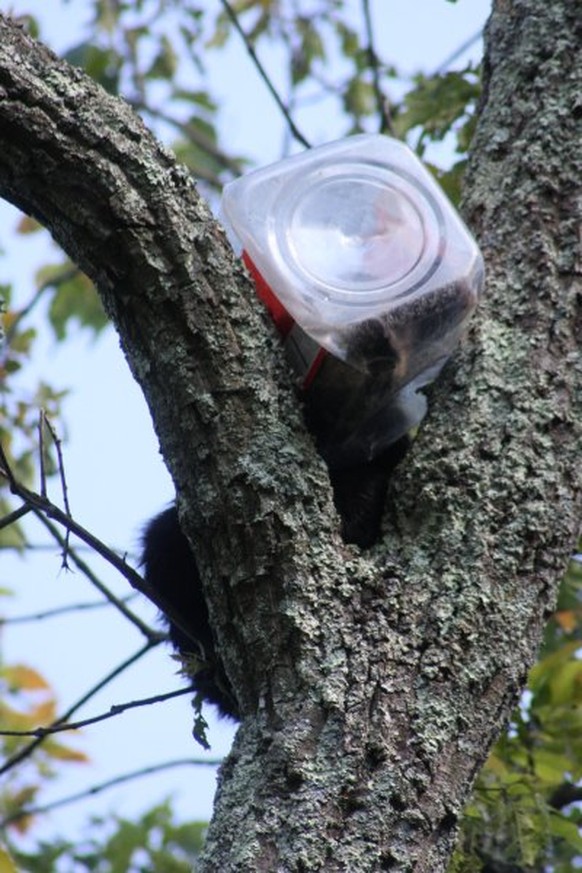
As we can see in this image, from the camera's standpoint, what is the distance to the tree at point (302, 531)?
1.16 m

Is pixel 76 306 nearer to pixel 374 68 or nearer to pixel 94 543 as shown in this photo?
pixel 374 68

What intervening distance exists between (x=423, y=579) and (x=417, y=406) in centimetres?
31

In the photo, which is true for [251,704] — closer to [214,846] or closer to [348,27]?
[214,846]

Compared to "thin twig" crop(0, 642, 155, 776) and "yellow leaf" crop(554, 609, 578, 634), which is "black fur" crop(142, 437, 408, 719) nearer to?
"thin twig" crop(0, 642, 155, 776)

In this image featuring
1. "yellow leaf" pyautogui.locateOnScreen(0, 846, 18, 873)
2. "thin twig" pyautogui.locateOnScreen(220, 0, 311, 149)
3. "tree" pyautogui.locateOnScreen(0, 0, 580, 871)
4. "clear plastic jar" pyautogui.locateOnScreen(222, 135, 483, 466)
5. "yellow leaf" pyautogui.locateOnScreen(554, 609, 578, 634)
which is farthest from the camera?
"yellow leaf" pyautogui.locateOnScreen(554, 609, 578, 634)

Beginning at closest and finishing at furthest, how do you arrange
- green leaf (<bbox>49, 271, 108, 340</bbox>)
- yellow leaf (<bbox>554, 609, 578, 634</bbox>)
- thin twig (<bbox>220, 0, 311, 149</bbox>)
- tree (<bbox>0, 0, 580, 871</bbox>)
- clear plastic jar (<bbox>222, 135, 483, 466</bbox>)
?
tree (<bbox>0, 0, 580, 871</bbox>) < clear plastic jar (<bbox>222, 135, 483, 466</bbox>) < thin twig (<bbox>220, 0, 311, 149</bbox>) < yellow leaf (<bbox>554, 609, 578, 634</bbox>) < green leaf (<bbox>49, 271, 108, 340</bbox>)

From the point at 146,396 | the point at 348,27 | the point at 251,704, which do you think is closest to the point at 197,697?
the point at 251,704

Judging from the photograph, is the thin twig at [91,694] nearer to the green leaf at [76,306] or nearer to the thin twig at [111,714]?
the thin twig at [111,714]

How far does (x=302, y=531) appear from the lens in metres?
1.26

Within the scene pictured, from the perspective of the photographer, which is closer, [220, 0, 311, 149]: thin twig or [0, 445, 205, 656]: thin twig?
[0, 445, 205, 656]: thin twig

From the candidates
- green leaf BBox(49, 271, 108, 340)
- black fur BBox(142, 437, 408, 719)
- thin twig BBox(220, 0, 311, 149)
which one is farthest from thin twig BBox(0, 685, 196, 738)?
green leaf BBox(49, 271, 108, 340)

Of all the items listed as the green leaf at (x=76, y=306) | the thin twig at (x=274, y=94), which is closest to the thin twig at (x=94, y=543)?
the thin twig at (x=274, y=94)

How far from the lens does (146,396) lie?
1.33 metres

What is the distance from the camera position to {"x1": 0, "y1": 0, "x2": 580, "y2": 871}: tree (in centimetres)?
116
